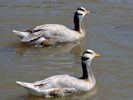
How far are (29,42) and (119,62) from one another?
2.71 m

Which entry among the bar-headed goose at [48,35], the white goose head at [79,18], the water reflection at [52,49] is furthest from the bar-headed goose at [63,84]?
the white goose head at [79,18]

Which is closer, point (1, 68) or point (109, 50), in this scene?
point (1, 68)

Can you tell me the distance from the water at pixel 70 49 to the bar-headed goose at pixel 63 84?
0.61ft

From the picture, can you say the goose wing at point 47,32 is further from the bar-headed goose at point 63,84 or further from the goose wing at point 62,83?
the goose wing at point 62,83

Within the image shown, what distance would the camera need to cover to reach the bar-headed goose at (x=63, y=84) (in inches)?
430

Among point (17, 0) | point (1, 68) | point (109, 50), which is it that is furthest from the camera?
point (17, 0)

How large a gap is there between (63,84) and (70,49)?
3368 millimetres

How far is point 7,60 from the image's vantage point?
43.4 ft

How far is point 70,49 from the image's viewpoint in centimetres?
1454

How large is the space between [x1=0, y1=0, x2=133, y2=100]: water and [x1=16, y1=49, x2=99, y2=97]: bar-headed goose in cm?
19

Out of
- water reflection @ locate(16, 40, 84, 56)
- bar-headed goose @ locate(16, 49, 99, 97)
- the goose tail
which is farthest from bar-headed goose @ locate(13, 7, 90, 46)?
bar-headed goose @ locate(16, 49, 99, 97)

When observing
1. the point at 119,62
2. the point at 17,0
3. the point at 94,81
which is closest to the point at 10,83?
the point at 94,81

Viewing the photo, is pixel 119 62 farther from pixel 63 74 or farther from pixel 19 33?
pixel 19 33

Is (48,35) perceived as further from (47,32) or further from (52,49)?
(52,49)
